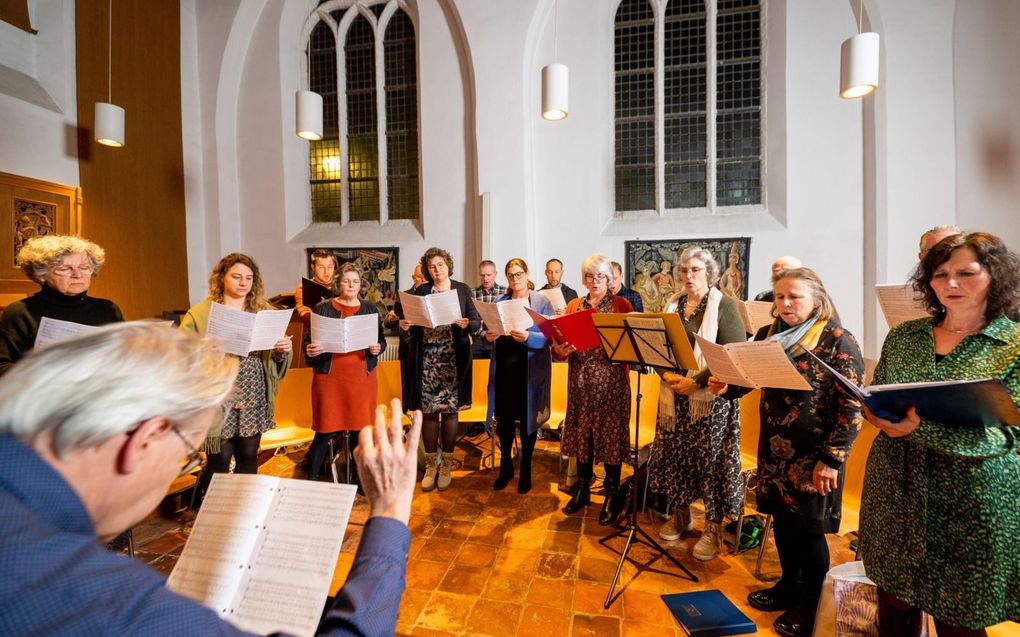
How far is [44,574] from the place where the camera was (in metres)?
0.52

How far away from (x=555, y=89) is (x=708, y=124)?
9.15ft

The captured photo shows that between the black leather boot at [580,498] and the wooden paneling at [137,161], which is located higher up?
the wooden paneling at [137,161]

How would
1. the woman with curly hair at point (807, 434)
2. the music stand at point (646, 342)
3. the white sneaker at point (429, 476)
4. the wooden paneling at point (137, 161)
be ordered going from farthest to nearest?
the wooden paneling at point (137, 161) → the white sneaker at point (429, 476) → the music stand at point (646, 342) → the woman with curly hair at point (807, 434)

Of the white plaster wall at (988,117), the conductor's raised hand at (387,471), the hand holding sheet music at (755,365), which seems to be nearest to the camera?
the conductor's raised hand at (387,471)

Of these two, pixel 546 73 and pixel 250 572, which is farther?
pixel 546 73

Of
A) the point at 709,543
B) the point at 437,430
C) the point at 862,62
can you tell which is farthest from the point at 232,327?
the point at 862,62

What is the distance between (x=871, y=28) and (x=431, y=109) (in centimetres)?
578

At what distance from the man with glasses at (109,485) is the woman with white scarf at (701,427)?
2121 mm

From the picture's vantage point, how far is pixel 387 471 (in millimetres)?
917

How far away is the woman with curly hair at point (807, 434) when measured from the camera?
1.91 meters

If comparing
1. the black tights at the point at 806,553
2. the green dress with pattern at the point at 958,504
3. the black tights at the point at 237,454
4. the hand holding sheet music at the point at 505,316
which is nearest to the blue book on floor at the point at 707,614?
the black tights at the point at 806,553

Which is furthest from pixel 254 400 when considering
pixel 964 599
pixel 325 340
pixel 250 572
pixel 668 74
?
pixel 668 74

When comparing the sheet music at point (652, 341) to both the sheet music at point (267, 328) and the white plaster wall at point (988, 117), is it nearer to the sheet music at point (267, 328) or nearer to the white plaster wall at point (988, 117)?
the sheet music at point (267, 328)

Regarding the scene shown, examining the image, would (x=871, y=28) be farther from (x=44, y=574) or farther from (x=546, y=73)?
(x=44, y=574)
